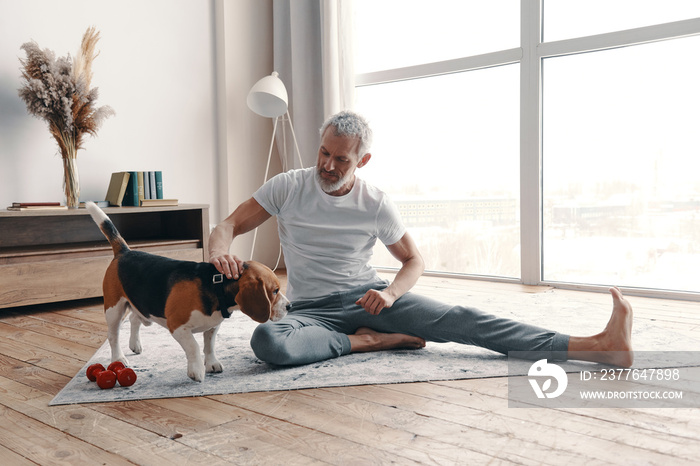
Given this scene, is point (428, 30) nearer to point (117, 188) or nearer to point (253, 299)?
point (117, 188)

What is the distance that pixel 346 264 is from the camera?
6.53 ft

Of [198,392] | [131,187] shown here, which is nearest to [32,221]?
[131,187]

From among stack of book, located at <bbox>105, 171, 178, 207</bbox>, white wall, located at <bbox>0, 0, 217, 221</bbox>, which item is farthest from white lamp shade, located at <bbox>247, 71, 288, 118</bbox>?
stack of book, located at <bbox>105, 171, 178, 207</bbox>

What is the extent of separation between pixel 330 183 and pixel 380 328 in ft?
1.65

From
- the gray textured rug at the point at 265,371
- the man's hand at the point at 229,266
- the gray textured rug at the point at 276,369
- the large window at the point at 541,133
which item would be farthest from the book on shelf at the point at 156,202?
the man's hand at the point at 229,266

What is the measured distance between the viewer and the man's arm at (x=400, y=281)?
1.78 m

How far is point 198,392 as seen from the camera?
5.29ft

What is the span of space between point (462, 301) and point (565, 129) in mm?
1200

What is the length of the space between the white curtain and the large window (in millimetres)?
160

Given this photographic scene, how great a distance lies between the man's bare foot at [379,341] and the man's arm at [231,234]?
1.61 feet

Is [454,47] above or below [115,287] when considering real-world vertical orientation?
above

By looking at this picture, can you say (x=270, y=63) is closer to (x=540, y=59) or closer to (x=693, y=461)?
(x=540, y=59)

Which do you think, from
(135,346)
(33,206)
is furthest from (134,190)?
(135,346)

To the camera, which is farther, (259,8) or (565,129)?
(259,8)
